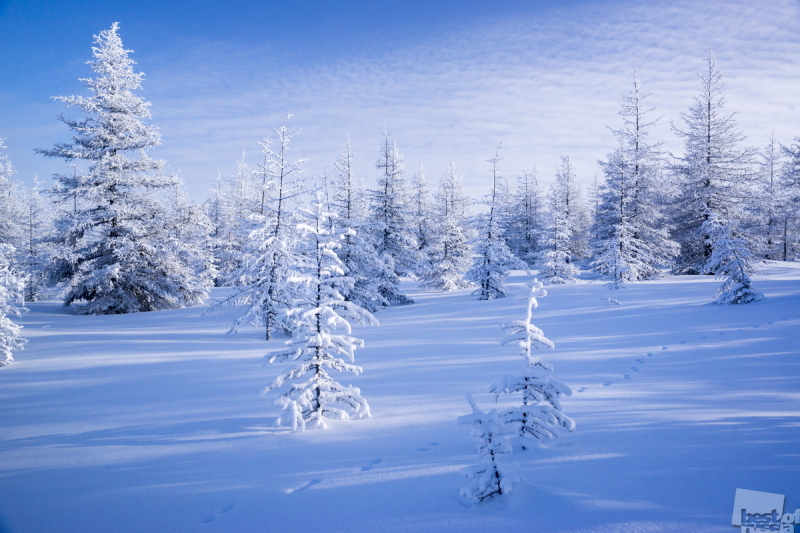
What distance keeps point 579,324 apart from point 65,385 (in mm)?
12224

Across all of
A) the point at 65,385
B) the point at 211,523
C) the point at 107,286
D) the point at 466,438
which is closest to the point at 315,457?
the point at 211,523

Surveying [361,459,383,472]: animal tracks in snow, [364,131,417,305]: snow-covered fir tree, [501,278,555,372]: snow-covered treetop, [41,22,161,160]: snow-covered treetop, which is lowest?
[361,459,383,472]: animal tracks in snow

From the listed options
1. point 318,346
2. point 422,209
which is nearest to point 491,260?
point 318,346

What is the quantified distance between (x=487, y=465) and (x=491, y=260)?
15.3m

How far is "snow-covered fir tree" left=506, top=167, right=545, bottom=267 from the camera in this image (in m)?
→ 44.2

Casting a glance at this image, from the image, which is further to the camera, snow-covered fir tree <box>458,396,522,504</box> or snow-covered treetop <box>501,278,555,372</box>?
snow-covered treetop <box>501,278,555,372</box>

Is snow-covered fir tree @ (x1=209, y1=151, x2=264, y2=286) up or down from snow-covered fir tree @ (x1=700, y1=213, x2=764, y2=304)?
up

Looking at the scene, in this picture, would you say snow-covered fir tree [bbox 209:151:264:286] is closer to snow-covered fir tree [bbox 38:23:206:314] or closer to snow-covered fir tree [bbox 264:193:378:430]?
snow-covered fir tree [bbox 38:23:206:314]

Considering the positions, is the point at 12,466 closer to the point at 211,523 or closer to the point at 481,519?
the point at 211,523

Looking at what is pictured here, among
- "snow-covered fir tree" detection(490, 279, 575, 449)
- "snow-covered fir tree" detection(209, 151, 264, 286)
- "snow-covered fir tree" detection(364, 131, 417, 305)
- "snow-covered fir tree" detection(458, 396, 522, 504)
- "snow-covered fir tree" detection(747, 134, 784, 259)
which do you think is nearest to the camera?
"snow-covered fir tree" detection(458, 396, 522, 504)

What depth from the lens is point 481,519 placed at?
3.09 m

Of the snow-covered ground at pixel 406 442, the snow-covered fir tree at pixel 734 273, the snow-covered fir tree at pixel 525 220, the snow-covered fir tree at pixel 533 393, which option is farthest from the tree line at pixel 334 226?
Result: the snow-covered fir tree at pixel 525 220

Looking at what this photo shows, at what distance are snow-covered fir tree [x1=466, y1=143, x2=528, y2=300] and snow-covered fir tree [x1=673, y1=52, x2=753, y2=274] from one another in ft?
43.6

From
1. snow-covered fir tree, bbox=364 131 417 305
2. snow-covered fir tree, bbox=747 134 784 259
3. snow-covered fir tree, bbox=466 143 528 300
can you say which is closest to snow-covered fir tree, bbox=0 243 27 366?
snow-covered fir tree, bbox=364 131 417 305
